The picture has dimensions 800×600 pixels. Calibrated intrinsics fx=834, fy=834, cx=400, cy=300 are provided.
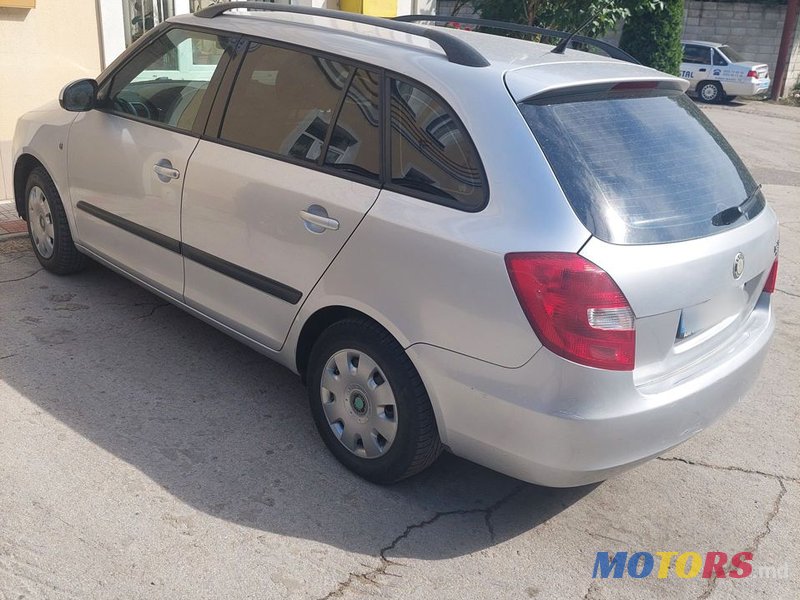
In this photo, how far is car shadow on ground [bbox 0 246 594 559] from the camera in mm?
3184

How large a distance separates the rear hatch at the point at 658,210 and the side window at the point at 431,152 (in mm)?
255

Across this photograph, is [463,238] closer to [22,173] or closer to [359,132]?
[359,132]

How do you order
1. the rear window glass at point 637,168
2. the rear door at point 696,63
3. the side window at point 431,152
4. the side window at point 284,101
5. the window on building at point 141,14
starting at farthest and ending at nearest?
the rear door at point 696,63 → the window on building at point 141,14 → the side window at point 284,101 → the side window at point 431,152 → the rear window glass at point 637,168

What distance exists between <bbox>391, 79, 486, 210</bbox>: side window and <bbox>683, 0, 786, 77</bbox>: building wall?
23946 millimetres

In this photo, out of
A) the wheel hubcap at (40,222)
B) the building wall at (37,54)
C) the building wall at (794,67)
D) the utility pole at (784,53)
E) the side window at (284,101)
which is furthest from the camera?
the building wall at (794,67)

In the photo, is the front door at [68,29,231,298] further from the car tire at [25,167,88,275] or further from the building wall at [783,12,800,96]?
the building wall at [783,12,800,96]

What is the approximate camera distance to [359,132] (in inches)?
129

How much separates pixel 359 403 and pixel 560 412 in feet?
3.01

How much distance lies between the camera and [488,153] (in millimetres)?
2871

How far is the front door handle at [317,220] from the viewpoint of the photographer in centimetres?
325

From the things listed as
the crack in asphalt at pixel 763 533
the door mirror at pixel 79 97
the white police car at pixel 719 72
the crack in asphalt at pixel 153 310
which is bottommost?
the white police car at pixel 719 72

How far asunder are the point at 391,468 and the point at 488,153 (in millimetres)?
1266

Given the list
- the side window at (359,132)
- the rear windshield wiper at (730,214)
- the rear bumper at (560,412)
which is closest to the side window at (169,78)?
the side window at (359,132)

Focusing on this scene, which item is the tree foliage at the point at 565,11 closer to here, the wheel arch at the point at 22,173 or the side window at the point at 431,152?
the wheel arch at the point at 22,173
